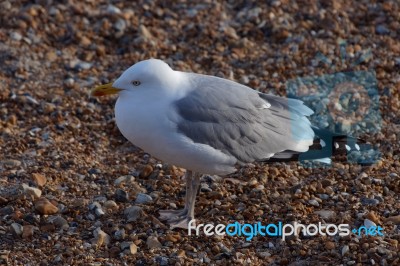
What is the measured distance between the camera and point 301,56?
7438mm

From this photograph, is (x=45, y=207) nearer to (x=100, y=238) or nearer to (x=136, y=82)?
(x=100, y=238)

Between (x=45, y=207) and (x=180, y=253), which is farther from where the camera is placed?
(x=45, y=207)

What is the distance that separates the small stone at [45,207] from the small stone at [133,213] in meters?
0.45

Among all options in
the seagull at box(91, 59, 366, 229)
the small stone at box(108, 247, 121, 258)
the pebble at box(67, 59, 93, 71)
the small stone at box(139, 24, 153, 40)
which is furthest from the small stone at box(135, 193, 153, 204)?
the small stone at box(139, 24, 153, 40)

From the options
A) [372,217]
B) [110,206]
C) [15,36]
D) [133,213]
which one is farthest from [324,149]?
[15,36]

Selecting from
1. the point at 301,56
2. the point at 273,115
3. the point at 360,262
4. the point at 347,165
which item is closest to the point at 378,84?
the point at 301,56

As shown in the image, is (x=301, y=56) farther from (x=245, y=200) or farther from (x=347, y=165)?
(x=245, y=200)

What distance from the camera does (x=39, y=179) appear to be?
5.58 metres

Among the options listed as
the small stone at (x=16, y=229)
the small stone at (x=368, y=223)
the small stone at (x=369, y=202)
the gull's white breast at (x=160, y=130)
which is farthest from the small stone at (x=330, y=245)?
the small stone at (x=16, y=229)

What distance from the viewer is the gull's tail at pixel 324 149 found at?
207 inches

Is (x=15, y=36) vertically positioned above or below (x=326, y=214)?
above

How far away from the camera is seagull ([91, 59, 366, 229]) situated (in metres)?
4.73

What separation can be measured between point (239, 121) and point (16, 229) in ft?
4.92

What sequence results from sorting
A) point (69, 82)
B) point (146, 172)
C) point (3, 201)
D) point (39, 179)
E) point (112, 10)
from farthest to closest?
point (112, 10) → point (69, 82) → point (146, 172) → point (39, 179) → point (3, 201)
